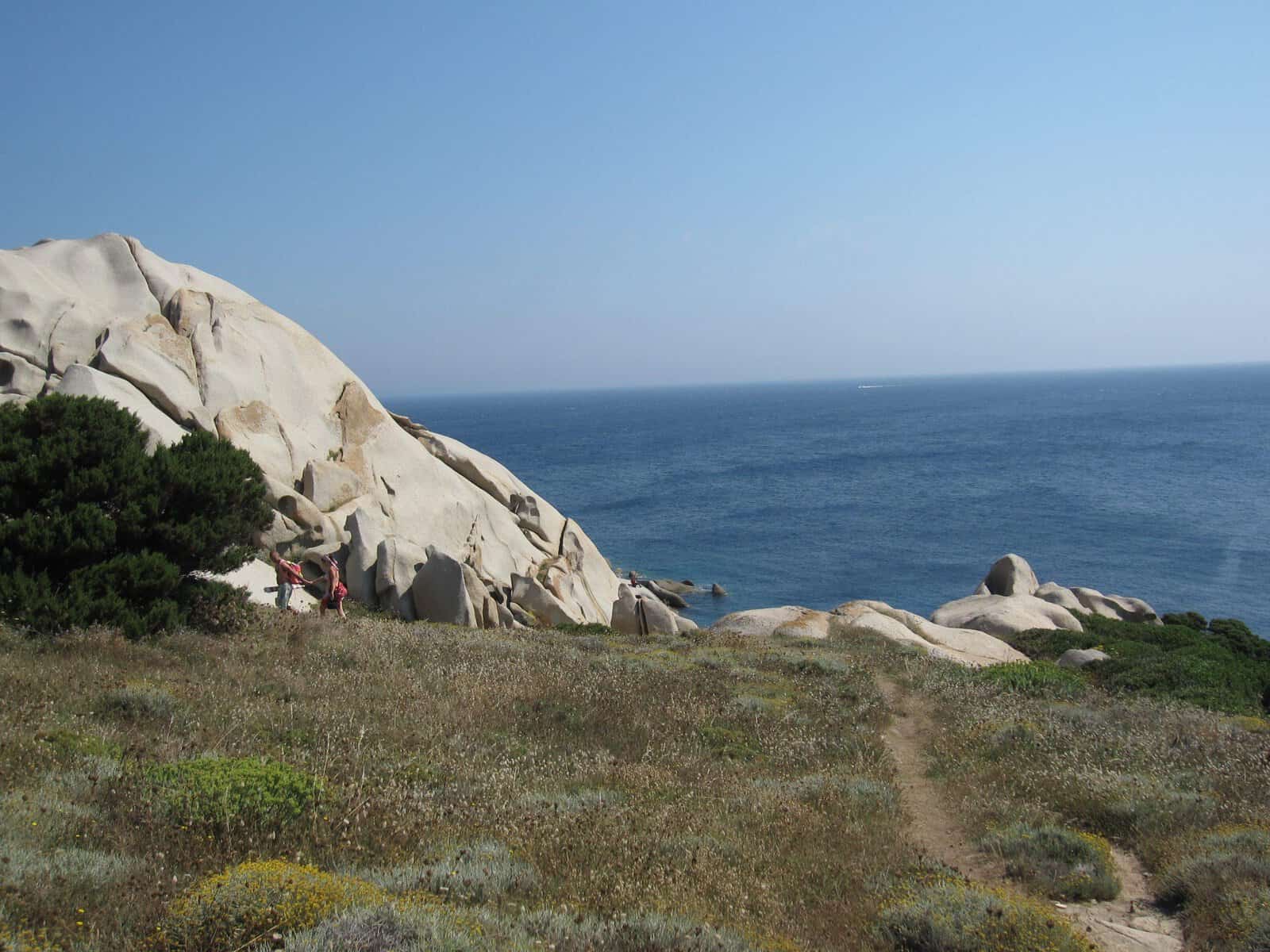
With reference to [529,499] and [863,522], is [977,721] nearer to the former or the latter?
[529,499]

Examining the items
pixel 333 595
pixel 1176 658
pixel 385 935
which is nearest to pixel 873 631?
pixel 1176 658

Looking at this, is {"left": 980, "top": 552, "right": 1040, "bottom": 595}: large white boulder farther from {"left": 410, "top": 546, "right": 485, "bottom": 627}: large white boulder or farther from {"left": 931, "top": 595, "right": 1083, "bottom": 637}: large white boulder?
{"left": 410, "top": 546, "right": 485, "bottom": 627}: large white boulder

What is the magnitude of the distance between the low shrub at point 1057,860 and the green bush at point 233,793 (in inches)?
286

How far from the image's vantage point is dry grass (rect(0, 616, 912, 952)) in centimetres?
696

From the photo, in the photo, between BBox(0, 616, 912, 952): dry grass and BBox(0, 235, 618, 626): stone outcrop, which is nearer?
BBox(0, 616, 912, 952): dry grass

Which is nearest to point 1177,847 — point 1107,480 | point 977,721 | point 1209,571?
point 977,721

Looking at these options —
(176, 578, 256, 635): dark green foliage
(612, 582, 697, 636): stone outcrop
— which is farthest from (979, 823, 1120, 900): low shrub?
(612, 582, 697, 636): stone outcrop

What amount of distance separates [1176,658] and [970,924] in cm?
2377

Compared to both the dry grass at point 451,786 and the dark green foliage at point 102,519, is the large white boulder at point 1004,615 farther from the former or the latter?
the dark green foliage at point 102,519

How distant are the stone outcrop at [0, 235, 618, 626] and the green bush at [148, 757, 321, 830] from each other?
51.6 ft

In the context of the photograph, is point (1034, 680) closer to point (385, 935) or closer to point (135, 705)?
point (135, 705)

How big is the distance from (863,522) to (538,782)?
65949 mm

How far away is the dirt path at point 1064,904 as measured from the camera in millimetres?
8062

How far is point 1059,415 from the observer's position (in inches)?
7249
